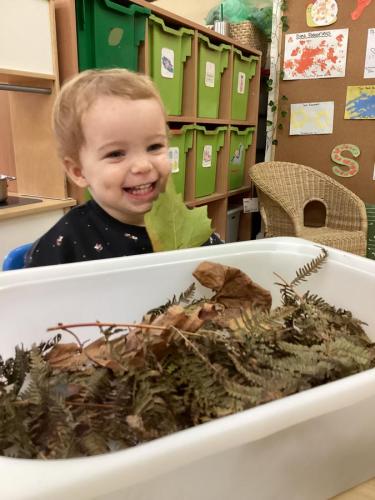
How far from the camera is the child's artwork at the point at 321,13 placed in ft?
8.31

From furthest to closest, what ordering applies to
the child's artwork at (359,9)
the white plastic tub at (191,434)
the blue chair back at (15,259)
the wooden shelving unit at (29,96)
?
the child's artwork at (359,9) < the wooden shelving unit at (29,96) < the blue chair back at (15,259) < the white plastic tub at (191,434)

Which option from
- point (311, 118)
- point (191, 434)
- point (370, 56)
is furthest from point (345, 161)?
point (191, 434)

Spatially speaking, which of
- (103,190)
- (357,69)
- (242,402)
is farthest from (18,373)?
(357,69)

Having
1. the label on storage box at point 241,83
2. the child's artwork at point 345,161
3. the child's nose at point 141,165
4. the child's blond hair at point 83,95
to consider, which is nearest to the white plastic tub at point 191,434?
the child's nose at point 141,165

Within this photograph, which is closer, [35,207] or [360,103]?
[35,207]

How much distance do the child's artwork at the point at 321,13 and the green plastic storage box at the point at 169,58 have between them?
972mm

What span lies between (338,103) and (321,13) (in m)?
0.52

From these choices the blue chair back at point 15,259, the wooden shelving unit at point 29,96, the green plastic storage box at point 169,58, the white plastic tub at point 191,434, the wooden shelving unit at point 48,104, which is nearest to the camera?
the white plastic tub at point 191,434

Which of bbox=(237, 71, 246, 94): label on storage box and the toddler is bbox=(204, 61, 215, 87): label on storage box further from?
the toddler

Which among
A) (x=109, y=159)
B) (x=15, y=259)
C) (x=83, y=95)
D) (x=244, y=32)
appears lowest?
(x=15, y=259)

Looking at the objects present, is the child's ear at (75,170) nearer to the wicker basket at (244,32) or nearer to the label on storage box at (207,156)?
the label on storage box at (207,156)

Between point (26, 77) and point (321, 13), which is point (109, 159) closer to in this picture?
point (26, 77)

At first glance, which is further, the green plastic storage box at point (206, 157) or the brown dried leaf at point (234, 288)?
the green plastic storage box at point (206, 157)

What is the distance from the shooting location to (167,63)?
6.27 ft
